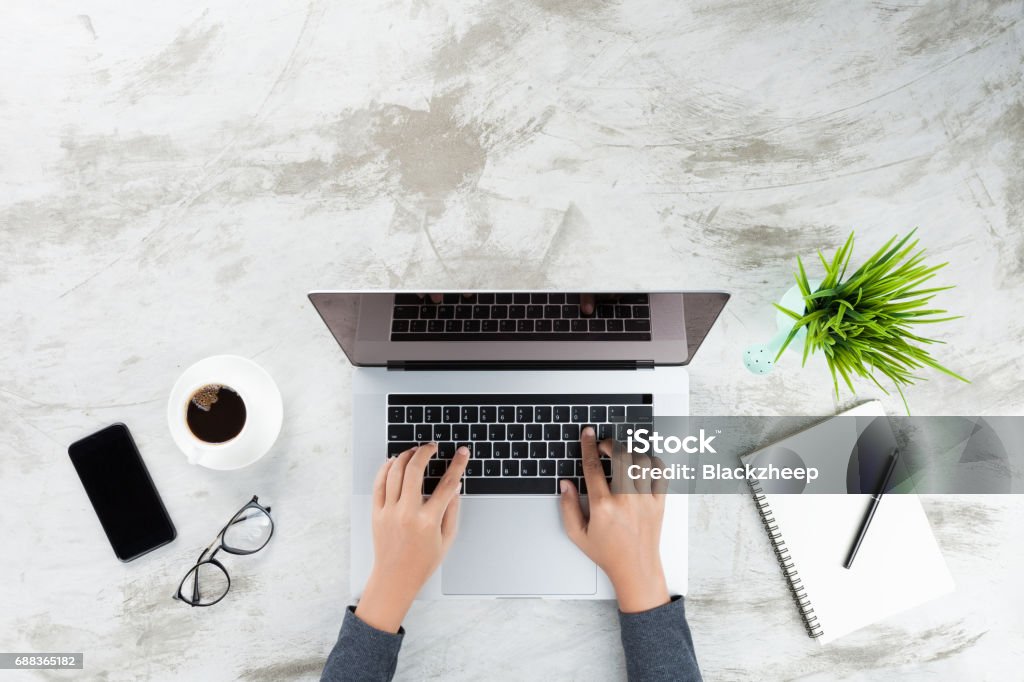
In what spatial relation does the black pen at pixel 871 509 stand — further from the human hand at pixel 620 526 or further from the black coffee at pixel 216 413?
the black coffee at pixel 216 413

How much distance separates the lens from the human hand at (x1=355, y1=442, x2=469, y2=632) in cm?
94

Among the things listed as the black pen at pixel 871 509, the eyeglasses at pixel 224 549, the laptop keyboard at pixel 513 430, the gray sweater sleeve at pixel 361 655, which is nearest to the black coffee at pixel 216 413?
→ the eyeglasses at pixel 224 549

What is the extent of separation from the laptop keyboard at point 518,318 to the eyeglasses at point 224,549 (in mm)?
358

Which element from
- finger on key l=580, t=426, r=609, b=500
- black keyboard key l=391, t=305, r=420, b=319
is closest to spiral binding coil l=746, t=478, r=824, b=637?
finger on key l=580, t=426, r=609, b=500

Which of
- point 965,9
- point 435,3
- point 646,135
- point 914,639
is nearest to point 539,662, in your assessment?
point 914,639

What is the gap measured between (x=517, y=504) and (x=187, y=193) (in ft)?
2.26

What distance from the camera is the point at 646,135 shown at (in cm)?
100

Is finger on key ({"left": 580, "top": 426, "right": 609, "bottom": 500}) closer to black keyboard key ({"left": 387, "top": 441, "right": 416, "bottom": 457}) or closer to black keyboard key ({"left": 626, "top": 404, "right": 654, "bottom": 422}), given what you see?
black keyboard key ({"left": 626, "top": 404, "right": 654, "bottom": 422})

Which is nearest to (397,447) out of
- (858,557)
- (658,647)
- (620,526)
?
(620,526)

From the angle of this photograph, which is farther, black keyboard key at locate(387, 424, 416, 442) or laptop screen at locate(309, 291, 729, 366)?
black keyboard key at locate(387, 424, 416, 442)

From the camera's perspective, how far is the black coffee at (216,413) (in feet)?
→ 3.15

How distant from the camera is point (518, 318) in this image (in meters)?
0.89

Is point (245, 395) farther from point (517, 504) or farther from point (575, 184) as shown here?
point (575, 184)

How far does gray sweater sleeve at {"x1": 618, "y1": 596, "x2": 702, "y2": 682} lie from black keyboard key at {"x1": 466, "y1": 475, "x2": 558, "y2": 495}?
0.71ft
